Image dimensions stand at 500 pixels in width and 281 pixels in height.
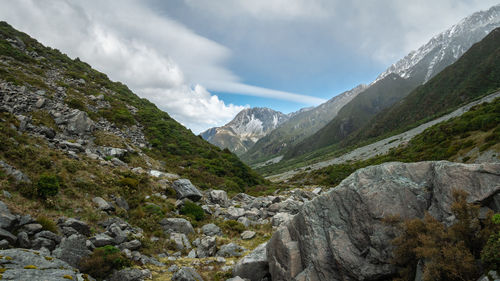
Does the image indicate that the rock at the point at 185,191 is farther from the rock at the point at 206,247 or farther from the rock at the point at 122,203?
the rock at the point at 206,247

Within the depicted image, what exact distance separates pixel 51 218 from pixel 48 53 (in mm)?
67490

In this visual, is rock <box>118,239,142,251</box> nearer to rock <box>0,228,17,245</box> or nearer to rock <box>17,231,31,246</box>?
rock <box>17,231,31,246</box>

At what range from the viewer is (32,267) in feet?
26.7

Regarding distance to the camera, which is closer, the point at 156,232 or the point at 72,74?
the point at 156,232

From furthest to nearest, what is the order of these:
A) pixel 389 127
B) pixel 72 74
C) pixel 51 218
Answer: pixel 389 127, pixel 72 74, pixel 51 218

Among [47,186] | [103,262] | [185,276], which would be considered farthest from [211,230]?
[47,186]

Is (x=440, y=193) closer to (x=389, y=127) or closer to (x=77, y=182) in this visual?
(x=77, y=182)

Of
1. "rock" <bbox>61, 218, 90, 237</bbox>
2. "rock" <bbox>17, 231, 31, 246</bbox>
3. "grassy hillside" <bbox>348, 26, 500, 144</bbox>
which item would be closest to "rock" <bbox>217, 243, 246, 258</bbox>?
"rock" <bbox>61, 218, 90, 237</bbox>

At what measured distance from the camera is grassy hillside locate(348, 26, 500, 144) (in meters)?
128

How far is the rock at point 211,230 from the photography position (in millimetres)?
19198

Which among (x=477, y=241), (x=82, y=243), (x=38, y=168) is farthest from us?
(x=38, y=168)

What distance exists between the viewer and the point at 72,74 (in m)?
50.9

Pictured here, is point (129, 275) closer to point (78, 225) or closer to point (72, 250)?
point (72, 250)

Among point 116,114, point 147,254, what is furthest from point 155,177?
point 116,114
